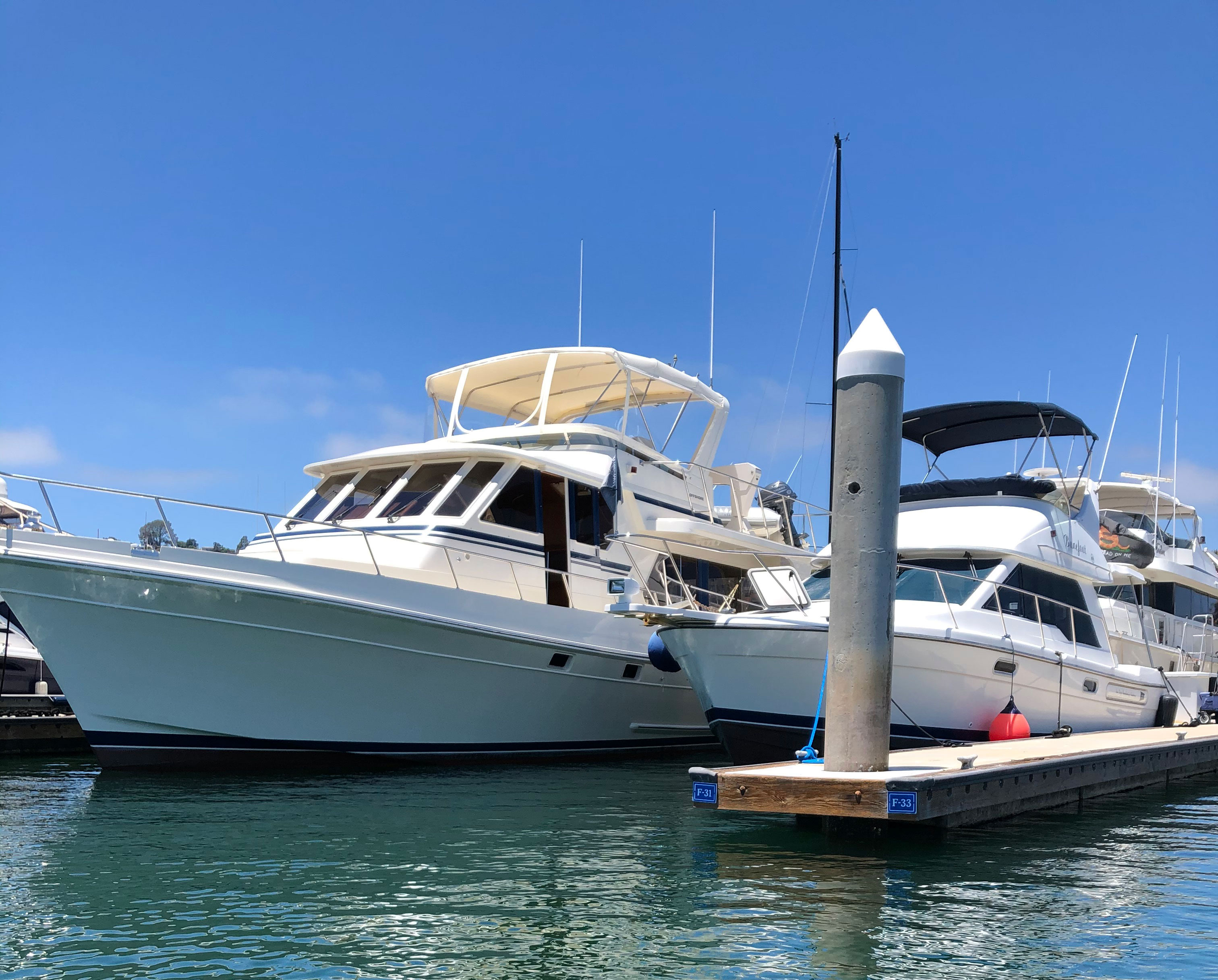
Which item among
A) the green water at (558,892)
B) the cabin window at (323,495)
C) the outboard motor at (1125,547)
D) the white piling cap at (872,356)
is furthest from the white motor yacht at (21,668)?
the outboard motor at (1125,547)

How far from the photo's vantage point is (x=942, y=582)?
1140 cm

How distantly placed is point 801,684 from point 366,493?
5.92 m

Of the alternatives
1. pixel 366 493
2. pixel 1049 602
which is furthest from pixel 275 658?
pixel 1049 602

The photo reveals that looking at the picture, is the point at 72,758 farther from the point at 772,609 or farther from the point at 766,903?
the point at 766,903

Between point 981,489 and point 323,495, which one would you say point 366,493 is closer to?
point 323,495

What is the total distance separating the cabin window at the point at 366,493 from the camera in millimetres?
13148

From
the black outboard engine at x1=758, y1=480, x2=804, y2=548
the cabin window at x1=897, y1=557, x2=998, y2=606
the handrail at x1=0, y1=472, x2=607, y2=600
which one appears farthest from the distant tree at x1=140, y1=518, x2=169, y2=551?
the black outboard engine at x1=758, y1=480, x2=804, y2=548

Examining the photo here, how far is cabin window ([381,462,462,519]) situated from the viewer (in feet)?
41.6

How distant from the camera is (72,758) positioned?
13820 millimetres

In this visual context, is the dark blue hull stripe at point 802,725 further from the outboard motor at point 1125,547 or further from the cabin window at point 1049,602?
the outboard motor at point 1125,547

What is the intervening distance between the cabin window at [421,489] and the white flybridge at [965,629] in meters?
3.03

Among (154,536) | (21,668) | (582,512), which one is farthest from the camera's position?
(21,668)

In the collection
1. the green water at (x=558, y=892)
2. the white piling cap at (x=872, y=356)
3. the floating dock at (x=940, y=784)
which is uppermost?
the white piling cap at (x=872, y=356)

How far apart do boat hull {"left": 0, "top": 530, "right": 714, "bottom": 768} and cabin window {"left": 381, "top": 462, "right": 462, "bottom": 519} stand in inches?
60.9
